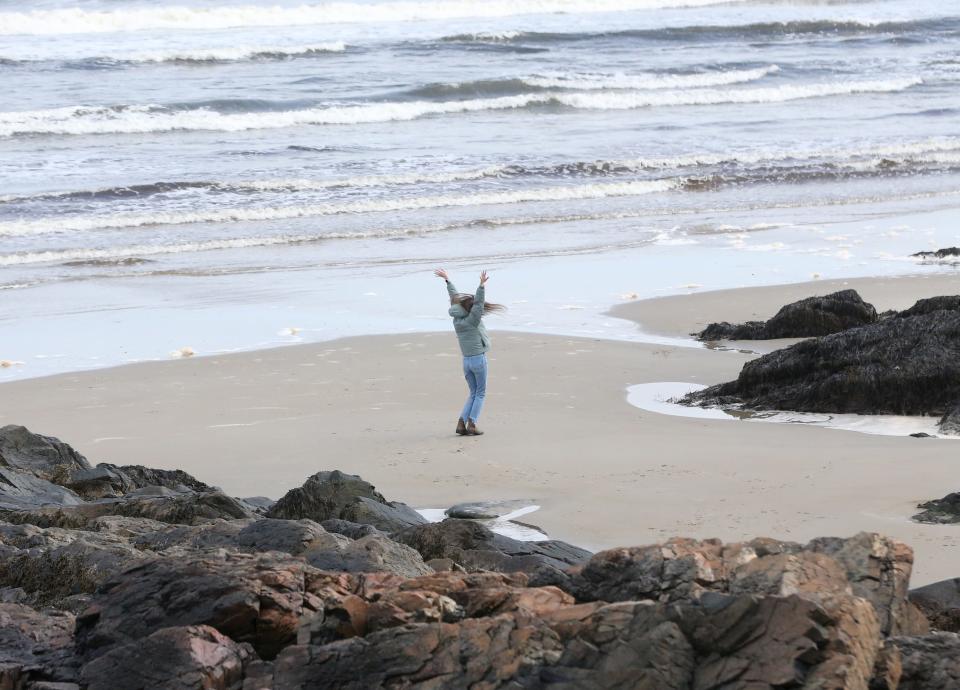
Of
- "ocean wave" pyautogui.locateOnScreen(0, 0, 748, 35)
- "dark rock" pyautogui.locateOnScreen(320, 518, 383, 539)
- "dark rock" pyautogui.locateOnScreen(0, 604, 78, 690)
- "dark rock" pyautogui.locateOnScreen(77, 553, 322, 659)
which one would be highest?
"ocean wave" pyautogui.locateOnScreen(0, 0, 748, 35)

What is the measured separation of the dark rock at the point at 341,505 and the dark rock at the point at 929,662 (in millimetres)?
3491

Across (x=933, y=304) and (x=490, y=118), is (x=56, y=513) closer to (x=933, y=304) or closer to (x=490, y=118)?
(x=933, y=304)

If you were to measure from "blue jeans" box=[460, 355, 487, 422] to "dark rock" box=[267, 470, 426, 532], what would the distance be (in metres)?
2.55

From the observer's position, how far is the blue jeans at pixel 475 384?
33.2ft

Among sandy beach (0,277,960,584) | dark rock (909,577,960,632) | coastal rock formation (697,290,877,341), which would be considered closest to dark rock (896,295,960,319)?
coastal rock formation (697,290,877,341)

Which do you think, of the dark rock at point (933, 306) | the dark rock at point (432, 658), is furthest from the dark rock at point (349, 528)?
the dark rock at point (933, 306)

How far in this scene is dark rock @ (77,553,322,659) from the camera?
4.47 metres

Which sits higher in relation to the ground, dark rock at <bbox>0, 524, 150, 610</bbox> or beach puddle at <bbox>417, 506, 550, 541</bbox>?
dark rock at <bbox>0, 524, 150, 610</bbox>

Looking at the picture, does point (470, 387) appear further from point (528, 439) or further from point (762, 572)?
point (762, 572)

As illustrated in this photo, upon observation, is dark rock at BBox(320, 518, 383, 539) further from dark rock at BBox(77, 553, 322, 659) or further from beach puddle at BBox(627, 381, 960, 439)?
beach puddle at BBox(627, 381, 960, 439)

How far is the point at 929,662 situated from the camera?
4.05 meters

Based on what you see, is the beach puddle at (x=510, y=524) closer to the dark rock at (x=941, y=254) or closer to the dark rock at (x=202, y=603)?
the dark rock at (x=202, y=603)

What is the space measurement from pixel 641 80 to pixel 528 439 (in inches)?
1245

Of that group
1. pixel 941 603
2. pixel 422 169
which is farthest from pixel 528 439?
pixel 422 169
